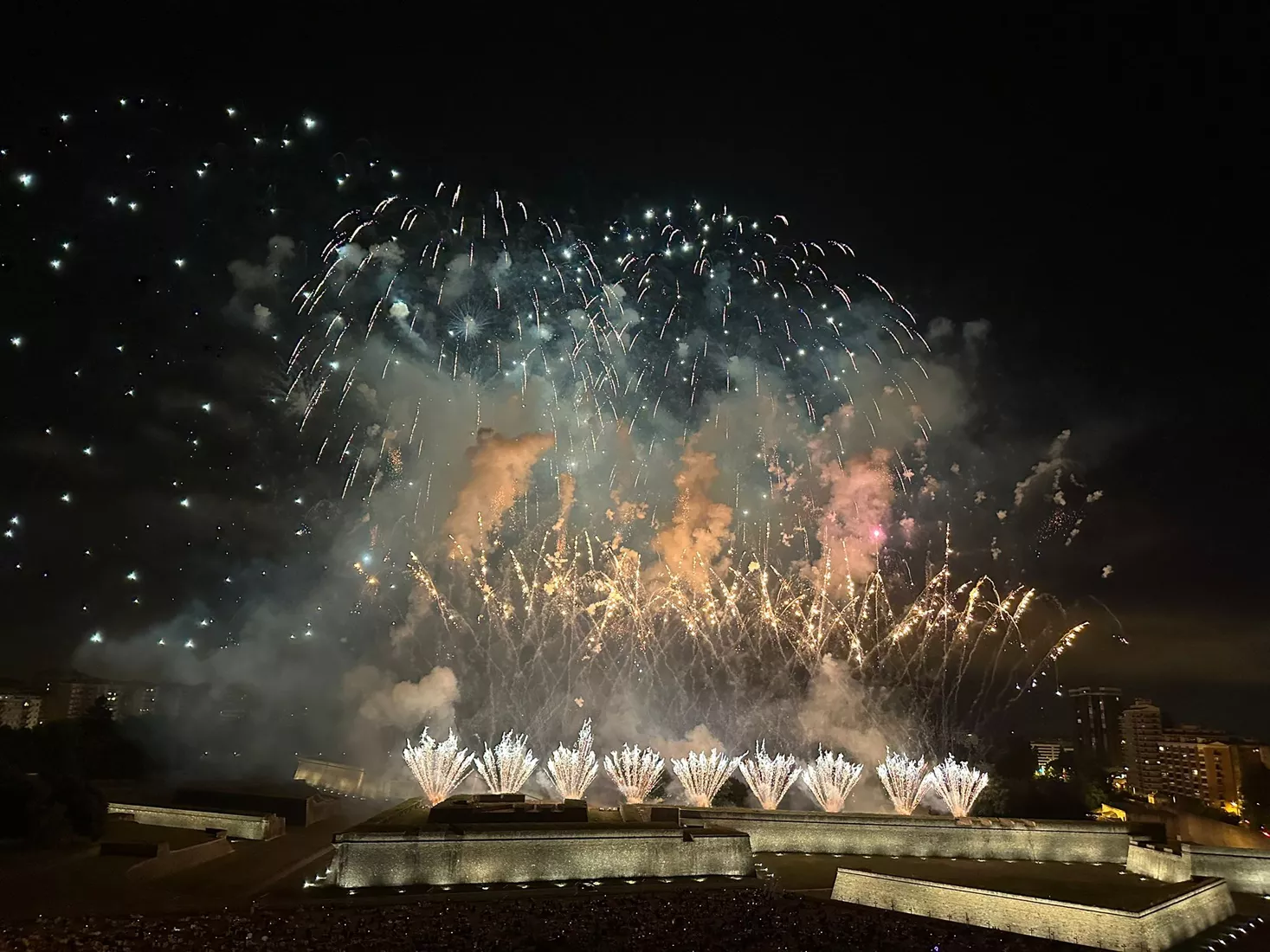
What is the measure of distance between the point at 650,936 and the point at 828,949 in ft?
12.6

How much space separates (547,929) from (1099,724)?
88182 mm

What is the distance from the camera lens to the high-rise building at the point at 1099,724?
86.8 metres

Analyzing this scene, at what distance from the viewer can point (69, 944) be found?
15836mm

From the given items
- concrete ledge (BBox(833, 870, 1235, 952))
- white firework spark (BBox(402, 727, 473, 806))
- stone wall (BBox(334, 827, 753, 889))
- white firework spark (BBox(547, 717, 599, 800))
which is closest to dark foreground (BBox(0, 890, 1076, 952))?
concrete ledge (BBox(833, 870, 1235, 952))

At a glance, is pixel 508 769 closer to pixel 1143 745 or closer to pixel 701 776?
pixel 701 776

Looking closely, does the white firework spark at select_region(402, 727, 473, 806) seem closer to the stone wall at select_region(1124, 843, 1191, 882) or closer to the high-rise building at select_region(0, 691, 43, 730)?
the stone wall at select_region(1124, 843, 1191, 882)

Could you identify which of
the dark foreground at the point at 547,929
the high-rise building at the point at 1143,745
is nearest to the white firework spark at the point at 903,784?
the dark foreground at the point at 547,929

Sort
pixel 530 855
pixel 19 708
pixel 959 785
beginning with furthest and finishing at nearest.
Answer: pixel 19 708, pixel 959 785, pixel 530 855

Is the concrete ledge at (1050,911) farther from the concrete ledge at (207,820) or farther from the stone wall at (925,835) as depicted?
the concrete ledge at (207,820)

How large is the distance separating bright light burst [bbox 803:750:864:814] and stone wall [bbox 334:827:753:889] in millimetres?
7427

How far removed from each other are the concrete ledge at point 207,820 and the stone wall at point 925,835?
46.1ft

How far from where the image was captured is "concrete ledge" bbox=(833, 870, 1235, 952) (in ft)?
63.7

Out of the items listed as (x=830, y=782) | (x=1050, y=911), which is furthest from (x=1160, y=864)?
(x=830, y=782)

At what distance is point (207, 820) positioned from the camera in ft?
92.3
